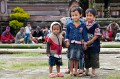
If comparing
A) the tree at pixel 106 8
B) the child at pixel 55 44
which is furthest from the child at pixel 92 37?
the tree at pixel 106 8

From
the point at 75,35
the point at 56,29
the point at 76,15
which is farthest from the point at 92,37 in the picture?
the point at 56,29

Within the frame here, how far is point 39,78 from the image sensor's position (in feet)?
24.2

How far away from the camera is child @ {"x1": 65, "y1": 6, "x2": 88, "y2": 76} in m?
7.50

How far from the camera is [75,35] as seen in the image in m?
7.53

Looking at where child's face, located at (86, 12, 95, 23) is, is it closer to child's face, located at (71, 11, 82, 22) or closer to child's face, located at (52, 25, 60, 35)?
child's face, located at (71, 11, 82, 22)

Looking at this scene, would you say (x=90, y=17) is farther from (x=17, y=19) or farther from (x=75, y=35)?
(x=17, y=19)

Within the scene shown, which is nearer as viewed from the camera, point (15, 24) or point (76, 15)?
point (76, 15)

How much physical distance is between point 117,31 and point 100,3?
11619 millimetres

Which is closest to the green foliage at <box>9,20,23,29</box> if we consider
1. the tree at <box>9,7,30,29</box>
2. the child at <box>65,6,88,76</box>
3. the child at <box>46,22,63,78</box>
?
the tree at <box>9,7,30,29</box>

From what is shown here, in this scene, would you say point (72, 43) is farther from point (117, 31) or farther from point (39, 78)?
point (117, 31)

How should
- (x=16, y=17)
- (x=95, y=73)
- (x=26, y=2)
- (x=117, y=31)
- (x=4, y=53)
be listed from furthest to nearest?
(x=26, y=2), (x=16, y=17), (x=117, y=31), (x=4, y=53), (x=95, y=73)

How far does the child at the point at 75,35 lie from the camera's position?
7496mm

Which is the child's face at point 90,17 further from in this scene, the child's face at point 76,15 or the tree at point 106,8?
the tree at point 106,8

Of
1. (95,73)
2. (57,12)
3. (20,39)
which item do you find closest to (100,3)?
(57,12)
